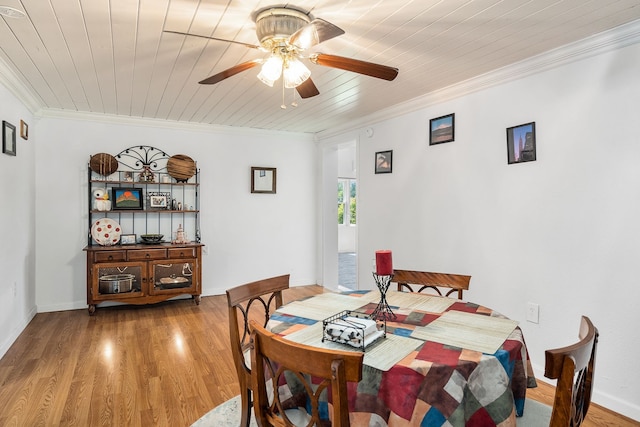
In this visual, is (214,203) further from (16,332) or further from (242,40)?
(242,40)

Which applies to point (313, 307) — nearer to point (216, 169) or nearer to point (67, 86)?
point (67, 86)

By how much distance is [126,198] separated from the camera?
4.47 m

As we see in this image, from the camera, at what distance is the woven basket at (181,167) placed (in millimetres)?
4695

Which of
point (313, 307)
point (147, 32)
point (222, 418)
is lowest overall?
point (222, 418)

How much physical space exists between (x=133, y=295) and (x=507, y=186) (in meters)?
3.93

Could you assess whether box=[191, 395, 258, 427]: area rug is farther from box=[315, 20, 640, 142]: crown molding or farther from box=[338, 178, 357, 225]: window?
box=[338, 178, 357, 225]: window

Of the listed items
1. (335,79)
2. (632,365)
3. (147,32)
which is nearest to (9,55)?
(147,32)

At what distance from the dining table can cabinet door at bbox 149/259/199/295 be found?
3.09 metres

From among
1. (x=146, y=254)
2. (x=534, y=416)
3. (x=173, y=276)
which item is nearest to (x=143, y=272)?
(x=146, y=254)

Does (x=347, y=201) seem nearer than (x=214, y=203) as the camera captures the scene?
No

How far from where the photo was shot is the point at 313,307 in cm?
192

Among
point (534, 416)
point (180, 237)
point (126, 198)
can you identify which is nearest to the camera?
point (534, 416)

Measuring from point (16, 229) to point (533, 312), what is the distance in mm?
4401

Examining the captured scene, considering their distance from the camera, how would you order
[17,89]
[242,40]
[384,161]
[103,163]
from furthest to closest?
[103,163]
[384,161]
[17,89]
[242,40]
